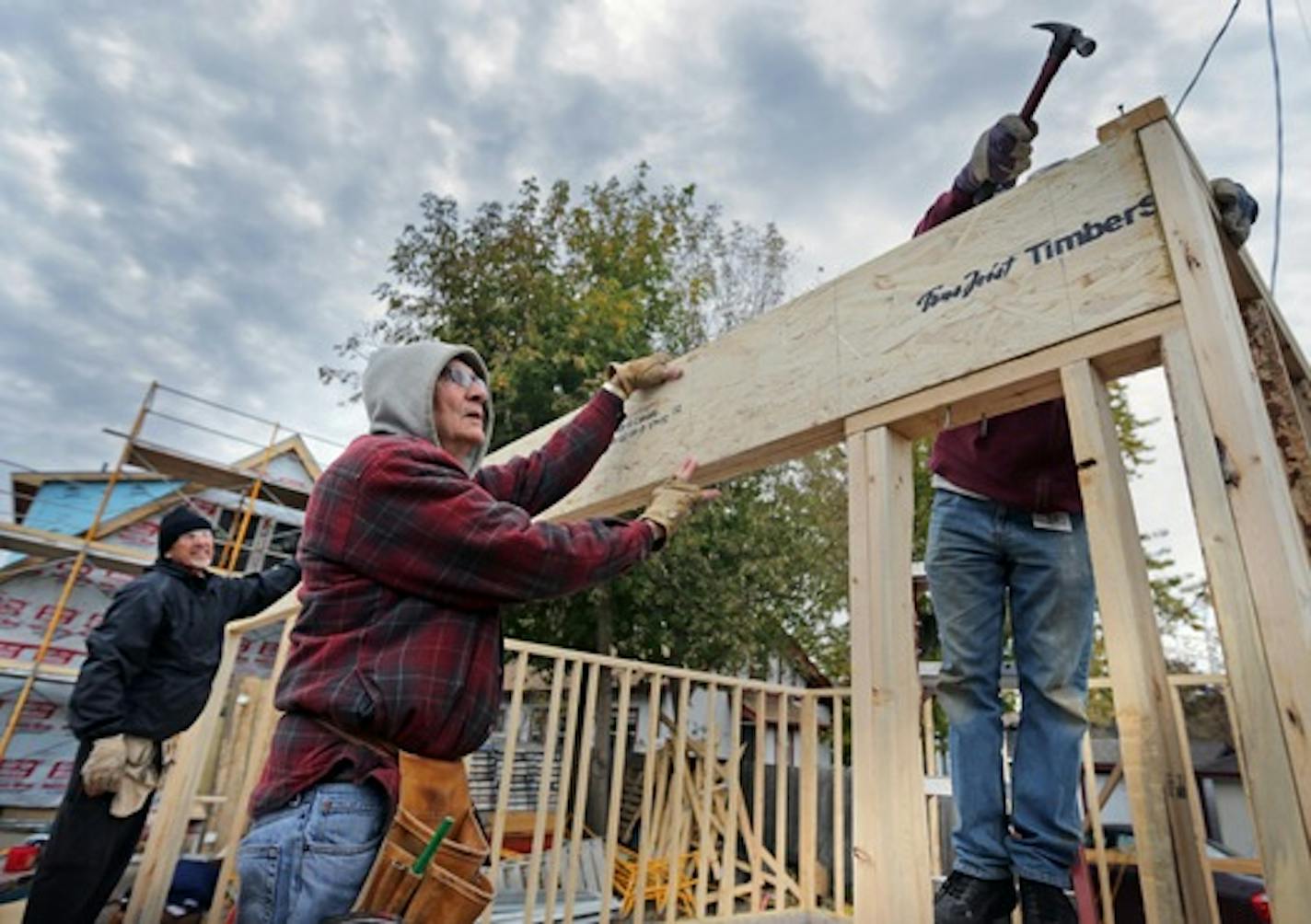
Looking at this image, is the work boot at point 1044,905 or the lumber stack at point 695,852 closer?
the work boot at point 1044,905

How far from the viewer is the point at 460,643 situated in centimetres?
132

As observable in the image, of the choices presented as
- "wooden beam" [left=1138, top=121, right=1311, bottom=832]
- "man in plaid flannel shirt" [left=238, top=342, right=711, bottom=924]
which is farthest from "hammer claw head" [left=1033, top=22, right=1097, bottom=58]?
"man in plaid flannel shirt" [left=238, top=342, right=711, bottom=924]

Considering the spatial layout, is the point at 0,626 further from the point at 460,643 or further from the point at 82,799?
the point at 460,643

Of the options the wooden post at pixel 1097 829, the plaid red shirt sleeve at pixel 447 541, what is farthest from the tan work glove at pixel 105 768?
the wooden post at pixel 1097 829

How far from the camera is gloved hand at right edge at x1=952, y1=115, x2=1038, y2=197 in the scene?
1572 mm

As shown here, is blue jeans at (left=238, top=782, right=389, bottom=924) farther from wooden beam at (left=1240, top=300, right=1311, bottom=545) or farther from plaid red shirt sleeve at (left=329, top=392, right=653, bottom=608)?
wooden beam at (left=1240, top=300, right=1311, bottom=545)

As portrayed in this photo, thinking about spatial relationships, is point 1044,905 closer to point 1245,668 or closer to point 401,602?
point 1245,668

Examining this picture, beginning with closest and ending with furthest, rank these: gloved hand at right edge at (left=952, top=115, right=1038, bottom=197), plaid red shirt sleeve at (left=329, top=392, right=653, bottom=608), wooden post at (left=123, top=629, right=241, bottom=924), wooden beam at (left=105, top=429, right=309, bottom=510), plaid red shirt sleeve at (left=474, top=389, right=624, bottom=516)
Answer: plaid red shirt sleeve at (left=329, top=392, right=653, bottom=608), gloved hand at right edge at (left=952, top=115, right=1038, bottom=197), plaid red shirt sleeve at (left=474, top=389, right=624, bottom=516), wooden post at (left=123, top=629, right=241, bottom=924), wooden beam at (left=105, top=429, right=309, bottom=510)

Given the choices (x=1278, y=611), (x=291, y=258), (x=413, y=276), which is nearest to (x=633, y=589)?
(x=413, y=276)

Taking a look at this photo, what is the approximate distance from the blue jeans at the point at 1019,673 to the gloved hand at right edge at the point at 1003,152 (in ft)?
2.74

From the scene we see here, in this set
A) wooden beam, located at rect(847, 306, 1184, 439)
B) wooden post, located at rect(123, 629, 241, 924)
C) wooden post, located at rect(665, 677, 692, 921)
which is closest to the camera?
wooden beam, located at rect(847, 306, 1184, 439)

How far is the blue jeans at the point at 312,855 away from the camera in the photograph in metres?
1.12

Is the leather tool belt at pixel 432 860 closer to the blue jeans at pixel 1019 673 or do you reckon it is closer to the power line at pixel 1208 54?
the blue jeans at pixel 1019 673

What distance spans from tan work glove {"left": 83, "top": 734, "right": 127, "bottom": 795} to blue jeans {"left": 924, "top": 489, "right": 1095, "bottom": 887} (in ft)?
10.9
